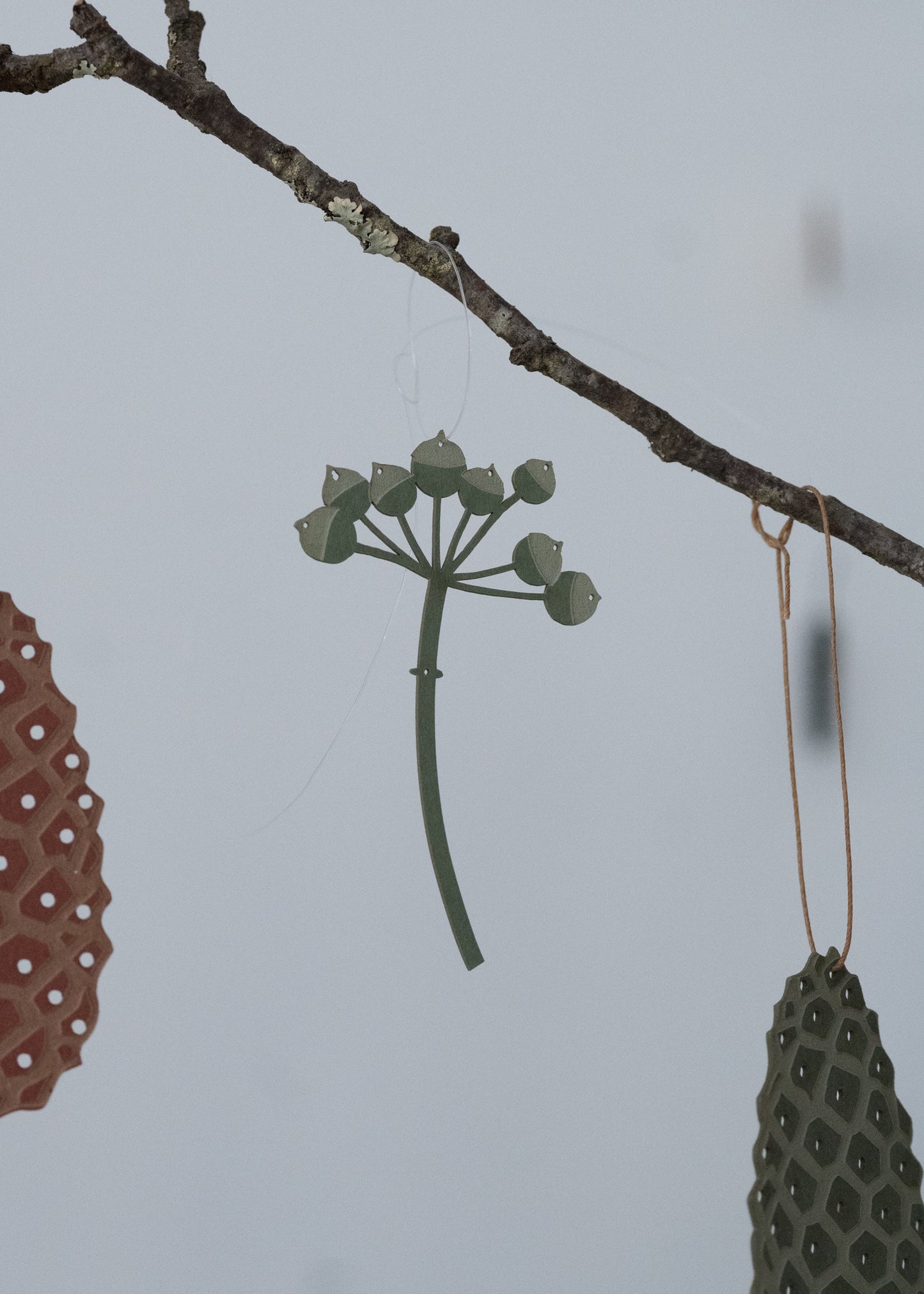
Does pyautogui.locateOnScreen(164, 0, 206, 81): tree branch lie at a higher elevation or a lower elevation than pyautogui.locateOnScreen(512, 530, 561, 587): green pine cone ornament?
higher

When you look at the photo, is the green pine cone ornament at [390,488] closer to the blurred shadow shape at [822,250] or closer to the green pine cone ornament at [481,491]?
the green pine cone ornament at [481,491]

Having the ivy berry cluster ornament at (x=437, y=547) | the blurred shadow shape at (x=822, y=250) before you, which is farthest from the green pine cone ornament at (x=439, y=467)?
the blurred shadow shape at (x=822, y=250)

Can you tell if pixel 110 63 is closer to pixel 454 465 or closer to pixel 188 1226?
pixel 454 465

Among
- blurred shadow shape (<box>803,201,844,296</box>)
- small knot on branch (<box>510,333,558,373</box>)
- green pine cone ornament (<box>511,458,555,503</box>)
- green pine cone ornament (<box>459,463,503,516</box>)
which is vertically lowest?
green pine cone ornament (<box>459,463,503,516</box>)

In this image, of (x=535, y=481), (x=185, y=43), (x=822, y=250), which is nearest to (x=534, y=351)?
(x=535, y=481)

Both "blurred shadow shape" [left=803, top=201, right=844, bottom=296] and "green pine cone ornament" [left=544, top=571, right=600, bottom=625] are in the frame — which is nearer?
"green pine cone ornament" [left=544, top=571, right=600, bottom=625]

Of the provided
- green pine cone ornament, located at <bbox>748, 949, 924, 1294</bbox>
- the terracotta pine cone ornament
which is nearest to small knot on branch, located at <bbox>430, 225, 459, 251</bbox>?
the terracotta pine cone ornament

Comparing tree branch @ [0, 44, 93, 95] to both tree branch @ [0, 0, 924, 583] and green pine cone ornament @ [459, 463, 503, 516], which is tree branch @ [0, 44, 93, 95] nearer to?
tree branch @ [0, 0, 924, 583]
